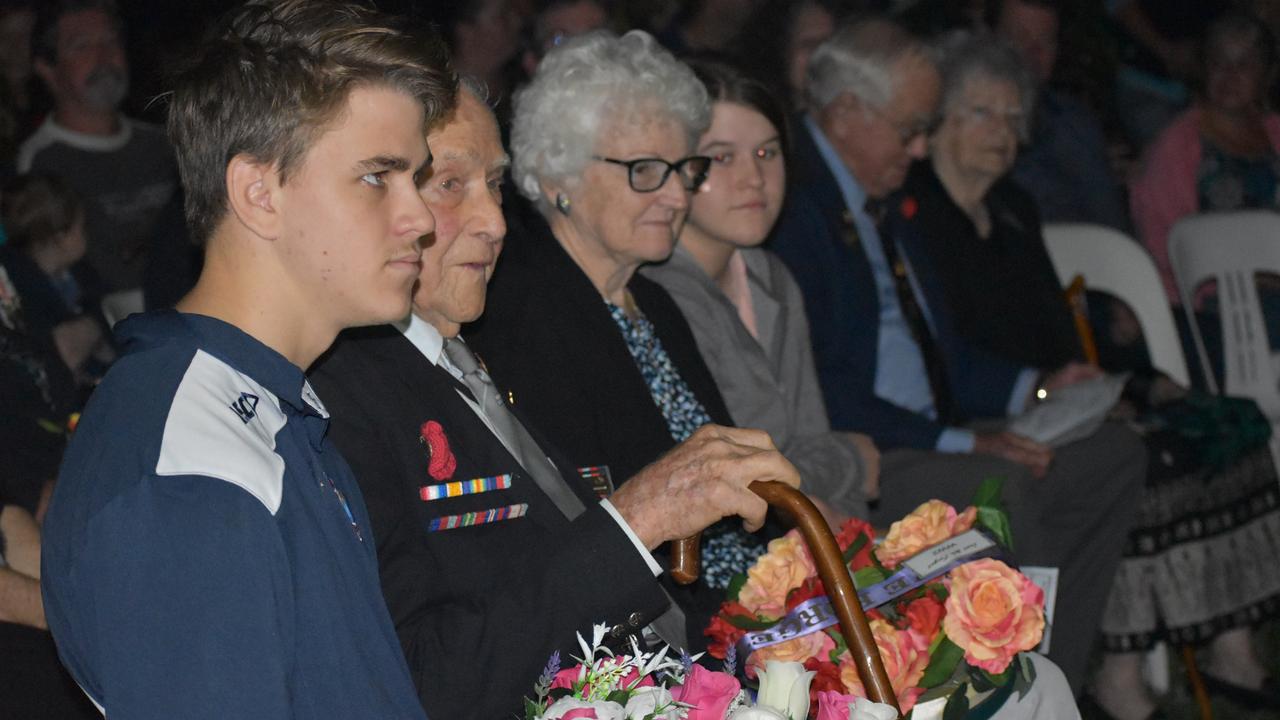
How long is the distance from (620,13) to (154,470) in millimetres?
5123

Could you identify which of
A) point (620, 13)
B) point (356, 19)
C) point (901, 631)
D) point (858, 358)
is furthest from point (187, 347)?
point (620, 13)

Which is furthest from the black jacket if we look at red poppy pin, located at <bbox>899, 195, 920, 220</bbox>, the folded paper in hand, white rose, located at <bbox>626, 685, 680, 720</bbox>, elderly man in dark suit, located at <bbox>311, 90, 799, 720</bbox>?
red poppy pin, located at <bbox>899, 195, 920, 220</bbox>

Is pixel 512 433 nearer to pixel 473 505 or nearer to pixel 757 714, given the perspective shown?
pixel 473 505

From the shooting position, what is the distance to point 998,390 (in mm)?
4152

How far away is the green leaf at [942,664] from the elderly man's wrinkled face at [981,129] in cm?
280

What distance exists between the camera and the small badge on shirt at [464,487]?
6.31ft

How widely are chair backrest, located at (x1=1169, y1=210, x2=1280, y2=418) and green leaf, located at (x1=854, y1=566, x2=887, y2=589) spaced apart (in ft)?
9.60

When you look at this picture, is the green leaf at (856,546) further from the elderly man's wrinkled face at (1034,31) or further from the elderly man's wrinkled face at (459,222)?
the elderly man's wrinkled face at (1034,31)

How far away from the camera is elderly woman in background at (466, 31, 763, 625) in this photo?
2662 millimetres

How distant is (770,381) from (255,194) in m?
1.91

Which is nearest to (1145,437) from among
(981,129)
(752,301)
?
(981,129)

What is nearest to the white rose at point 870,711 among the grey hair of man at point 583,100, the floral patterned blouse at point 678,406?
the floral patterned blouse at point 678,406

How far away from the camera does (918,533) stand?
2.17 m

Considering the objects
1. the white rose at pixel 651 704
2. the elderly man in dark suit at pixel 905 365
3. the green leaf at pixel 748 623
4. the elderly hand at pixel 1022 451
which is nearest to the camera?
the white rose at pixel 651 704
